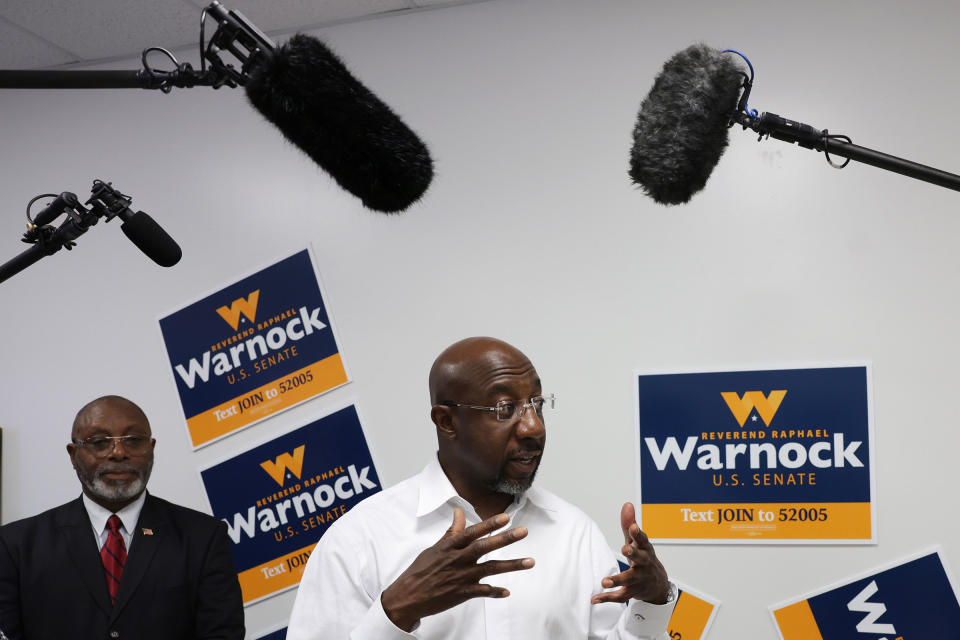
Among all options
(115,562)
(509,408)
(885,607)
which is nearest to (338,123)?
(509,408)

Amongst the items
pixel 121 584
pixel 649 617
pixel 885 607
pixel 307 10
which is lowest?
pixel 885 607

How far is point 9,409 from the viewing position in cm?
361

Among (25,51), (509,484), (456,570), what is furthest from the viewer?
(25,51)

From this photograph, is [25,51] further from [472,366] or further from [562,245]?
[472,366]

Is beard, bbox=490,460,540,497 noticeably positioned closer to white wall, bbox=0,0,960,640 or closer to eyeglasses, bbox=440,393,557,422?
eyeglasses, bbox=440,393,557,422

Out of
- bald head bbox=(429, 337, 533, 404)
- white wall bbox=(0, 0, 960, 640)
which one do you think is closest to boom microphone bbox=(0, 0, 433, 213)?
bald head bbox=(429, 337, 533, 404)

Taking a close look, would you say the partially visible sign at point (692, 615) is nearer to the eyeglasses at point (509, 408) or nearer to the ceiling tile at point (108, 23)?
the eyeglasses at point (509, 408)

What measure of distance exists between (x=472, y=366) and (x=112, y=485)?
1.44 metres

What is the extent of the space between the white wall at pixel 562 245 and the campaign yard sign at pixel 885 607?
43 millimetres

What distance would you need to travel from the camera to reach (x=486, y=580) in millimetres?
1859

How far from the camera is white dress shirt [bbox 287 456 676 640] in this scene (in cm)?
176

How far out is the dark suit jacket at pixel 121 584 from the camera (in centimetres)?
262

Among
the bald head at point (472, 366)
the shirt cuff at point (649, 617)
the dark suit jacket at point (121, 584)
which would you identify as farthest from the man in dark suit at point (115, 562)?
the shirt cuff at point (649, 617)

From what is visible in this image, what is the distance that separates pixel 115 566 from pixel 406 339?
3.77ft
